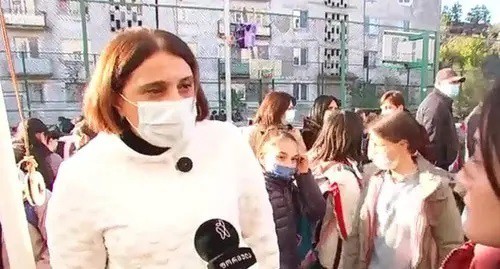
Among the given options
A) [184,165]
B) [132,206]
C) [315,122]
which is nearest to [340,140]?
[315,122]

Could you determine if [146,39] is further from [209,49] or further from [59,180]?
[209,49]

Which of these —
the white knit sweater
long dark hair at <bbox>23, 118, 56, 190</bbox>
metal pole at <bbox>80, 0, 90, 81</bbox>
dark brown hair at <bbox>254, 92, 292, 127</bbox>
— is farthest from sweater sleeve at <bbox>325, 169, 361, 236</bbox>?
metal pole at <bbox>80, 0, 90, 81</bbox>

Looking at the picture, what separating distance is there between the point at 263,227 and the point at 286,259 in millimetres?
890

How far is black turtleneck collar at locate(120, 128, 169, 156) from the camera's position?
1168 millimetres

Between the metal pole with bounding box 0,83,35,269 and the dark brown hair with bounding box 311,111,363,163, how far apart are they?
1.59 meters

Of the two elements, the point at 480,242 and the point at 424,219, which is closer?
the point at 480,242

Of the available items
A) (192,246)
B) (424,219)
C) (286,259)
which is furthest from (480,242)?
(286,259)

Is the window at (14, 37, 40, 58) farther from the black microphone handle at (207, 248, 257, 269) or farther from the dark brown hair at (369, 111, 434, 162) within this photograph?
the black microphone handle at (207, 248, 257, 269)

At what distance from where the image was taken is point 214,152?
1214 mm

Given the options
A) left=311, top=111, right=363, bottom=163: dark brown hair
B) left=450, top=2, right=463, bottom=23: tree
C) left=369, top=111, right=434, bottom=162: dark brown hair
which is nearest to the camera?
left=369, top=111, right=434, bottom=162: dark brown hair

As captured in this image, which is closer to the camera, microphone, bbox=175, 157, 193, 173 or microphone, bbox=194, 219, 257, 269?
microphone, bbox=194, 219, 257, 269

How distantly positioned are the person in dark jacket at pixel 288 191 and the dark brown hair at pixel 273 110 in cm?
64

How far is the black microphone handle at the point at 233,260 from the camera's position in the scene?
→ 963mm

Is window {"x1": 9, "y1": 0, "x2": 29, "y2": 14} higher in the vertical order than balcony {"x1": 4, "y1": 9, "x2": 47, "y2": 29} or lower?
higher
